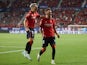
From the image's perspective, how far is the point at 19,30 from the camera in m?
54.7

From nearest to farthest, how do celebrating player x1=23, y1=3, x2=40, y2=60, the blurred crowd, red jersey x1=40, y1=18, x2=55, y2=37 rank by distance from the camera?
red jersey x1=40, y1=18, x2=55, y2=37 < celebrating player x1=23, y1=3, x2=40, y2=60 < the blurred crowd

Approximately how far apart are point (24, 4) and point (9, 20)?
4.96m

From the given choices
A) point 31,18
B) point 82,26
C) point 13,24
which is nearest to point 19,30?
point 13,24

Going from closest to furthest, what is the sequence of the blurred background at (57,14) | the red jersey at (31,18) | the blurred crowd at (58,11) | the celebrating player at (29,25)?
the celebrating player at (29,25), the red jersey at (31,18), the blurred background at (57,14), the blurred crowd at (58,11)

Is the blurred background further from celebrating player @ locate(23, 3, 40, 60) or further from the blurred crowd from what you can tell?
celebrating player @ locate(23, 3, 40, 60)

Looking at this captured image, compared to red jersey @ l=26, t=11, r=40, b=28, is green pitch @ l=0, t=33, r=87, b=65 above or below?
below

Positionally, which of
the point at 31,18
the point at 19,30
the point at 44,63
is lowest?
the point at 19,30

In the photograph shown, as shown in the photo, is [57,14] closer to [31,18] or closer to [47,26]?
[31,18]

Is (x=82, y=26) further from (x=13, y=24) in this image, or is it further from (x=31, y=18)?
(x=31, y=18)

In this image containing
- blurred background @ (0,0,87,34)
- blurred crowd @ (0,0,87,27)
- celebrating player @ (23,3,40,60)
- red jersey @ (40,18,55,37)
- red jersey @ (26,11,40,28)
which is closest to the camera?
red jersey @ (40,18,55,37)

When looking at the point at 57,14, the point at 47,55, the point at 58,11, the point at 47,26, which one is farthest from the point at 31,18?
the point at 58,11

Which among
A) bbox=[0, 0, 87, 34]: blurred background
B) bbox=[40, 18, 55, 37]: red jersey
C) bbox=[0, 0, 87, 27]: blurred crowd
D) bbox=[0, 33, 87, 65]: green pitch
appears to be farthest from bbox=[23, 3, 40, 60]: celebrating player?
bbox=[0, 0, 87, 27]: blurred crowd

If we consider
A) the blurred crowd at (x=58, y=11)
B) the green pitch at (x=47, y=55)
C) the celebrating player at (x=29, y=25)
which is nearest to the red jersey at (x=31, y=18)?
the celebrating player at (x=29, y=25)

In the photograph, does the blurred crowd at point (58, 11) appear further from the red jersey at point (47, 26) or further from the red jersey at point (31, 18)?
the red jersey at point (47, 26)
